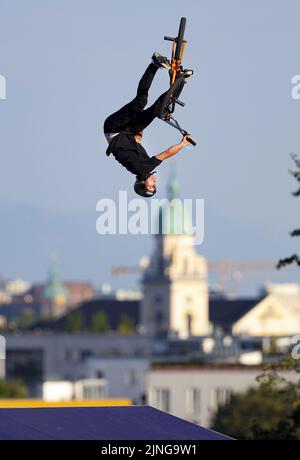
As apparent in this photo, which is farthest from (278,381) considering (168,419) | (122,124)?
(122,124)

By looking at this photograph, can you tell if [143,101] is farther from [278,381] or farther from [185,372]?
[185,372]

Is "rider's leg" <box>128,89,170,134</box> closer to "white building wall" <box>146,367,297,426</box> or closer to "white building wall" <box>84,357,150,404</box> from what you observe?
"white building wall" <box>146,367,297,426</box>

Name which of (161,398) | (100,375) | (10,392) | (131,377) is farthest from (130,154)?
(100,375)

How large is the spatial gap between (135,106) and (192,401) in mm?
129462

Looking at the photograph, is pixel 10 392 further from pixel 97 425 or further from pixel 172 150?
pixel 172 150

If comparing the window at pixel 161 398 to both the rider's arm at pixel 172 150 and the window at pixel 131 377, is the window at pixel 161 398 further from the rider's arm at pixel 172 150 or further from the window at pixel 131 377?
the rider's arm at pixel 172 150

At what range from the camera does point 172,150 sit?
99.0ft

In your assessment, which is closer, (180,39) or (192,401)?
(180,39)

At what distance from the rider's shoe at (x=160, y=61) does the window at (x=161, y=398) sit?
420 ft

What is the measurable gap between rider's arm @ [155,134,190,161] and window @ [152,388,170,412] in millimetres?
127454

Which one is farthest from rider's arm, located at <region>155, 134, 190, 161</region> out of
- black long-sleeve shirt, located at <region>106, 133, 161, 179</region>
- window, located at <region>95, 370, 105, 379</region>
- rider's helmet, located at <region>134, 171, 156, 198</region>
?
window, located at <region>95, 370, 105, 379</region>

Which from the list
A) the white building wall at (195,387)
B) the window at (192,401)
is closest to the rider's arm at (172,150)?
the white building wall at (195,387)

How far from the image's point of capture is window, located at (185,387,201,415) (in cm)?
15838
